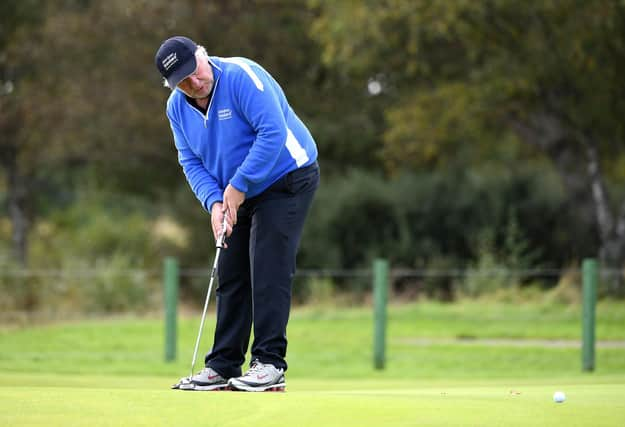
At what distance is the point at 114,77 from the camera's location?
22.6 meters

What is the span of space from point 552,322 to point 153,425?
11046 millimetres

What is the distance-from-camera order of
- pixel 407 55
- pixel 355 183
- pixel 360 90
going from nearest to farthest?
pixel 407 55
pixel 355 183
pixel 360 90

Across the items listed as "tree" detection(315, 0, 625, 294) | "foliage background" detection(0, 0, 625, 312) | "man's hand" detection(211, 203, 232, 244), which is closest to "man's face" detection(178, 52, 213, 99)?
"man's hand" detection(211, 203, 232, 244)

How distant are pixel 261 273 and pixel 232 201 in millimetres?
385

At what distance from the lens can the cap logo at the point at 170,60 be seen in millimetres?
5199

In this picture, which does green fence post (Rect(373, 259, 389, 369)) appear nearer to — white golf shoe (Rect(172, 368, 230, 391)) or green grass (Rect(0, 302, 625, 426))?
green grass (Rect(0, 302, 625, 426))

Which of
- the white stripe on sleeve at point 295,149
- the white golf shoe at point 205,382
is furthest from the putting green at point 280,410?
the white stripe on sleeve at point 295,149

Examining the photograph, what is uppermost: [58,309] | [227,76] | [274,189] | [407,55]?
[407,55]

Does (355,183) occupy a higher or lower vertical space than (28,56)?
lower

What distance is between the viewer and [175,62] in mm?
5211

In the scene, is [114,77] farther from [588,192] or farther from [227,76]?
[227,76]

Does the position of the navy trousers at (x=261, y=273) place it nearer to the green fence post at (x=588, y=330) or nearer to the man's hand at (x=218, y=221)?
the man's hand at (x=218, y=221)

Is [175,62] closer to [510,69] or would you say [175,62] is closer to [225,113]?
[225,113]

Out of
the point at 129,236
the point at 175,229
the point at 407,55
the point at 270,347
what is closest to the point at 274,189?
the point at 270,347
